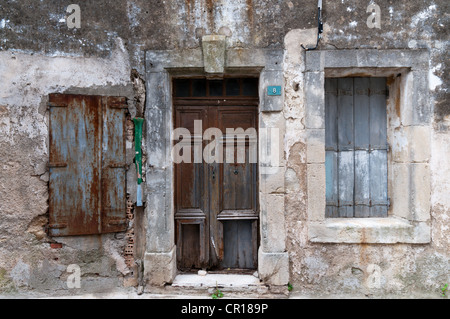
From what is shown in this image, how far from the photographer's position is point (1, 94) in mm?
3098

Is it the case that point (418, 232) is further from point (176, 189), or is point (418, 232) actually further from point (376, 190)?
point (176, 189)

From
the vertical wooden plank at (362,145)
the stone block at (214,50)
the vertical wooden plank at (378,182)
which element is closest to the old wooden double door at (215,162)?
the stone block at (214,50)

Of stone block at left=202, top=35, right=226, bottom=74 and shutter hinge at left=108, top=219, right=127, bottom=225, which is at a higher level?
stone block at left=202, top=35, right=226, bottom=74

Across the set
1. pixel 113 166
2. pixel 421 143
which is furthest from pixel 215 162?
pixel 421 143

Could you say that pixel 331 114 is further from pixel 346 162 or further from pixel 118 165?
pixel 118 165

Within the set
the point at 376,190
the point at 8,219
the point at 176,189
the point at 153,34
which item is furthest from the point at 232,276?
the point at 153,34

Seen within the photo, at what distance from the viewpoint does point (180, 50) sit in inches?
123

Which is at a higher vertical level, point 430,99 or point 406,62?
point 406,62

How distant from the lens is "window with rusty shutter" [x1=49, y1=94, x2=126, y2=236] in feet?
10.1

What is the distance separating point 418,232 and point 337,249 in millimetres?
878

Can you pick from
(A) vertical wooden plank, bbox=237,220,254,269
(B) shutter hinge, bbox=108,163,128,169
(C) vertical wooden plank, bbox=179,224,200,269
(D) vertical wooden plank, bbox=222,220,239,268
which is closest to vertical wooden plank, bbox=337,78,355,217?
(A) vertical wooden plank, bbox=237,220,254,269

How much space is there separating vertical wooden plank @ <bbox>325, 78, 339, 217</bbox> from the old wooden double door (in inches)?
32.9

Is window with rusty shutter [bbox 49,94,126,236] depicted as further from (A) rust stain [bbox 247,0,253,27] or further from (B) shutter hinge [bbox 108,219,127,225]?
(A) rust stain [bbox 247,0,253,27]

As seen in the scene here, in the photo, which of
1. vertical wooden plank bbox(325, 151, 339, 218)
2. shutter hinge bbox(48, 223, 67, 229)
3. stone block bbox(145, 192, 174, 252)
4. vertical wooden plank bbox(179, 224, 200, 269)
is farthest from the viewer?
vertical wooden plank bbox(179, 224, 200, 269)
